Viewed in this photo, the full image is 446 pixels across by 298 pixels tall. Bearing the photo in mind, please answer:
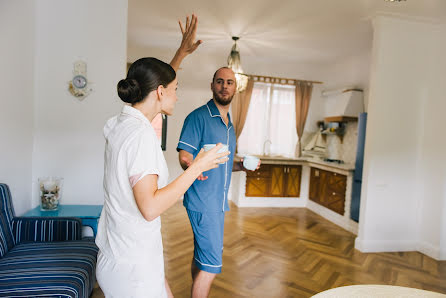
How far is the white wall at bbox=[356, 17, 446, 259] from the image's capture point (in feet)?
11.9

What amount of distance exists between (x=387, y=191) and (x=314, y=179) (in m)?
1.93

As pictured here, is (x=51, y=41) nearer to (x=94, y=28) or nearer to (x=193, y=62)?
(x=94, y=28)

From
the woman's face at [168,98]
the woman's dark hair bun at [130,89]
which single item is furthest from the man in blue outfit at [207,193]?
the woman's dark hair bun at [130,89]

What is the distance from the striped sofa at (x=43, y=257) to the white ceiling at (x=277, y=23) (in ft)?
8.85

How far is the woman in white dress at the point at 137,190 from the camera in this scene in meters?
0.99

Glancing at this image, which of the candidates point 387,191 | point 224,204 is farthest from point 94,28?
point 387,191

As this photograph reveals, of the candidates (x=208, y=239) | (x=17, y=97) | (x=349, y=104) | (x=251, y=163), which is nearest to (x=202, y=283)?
(x=208, y=239)

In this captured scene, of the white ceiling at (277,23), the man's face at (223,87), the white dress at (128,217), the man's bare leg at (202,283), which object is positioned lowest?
the man's bare leg at (202,283)

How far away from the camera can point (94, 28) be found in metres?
2.78

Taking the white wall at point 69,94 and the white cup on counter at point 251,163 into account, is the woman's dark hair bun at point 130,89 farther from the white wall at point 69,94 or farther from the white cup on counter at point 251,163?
the white wall at point 69,94

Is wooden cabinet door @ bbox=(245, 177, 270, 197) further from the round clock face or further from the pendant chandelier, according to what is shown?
the round clock face

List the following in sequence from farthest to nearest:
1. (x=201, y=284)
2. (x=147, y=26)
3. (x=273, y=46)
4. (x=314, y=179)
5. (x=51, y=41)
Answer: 1. (x=314, y=179)
2. (x=273, y=46)
3. (x=147, y=26)
4. (x=51, y=41)
5. (x=201, y=284)

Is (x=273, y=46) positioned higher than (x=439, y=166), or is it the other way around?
(x=273, y=46)

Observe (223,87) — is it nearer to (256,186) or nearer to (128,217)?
(128,217)
